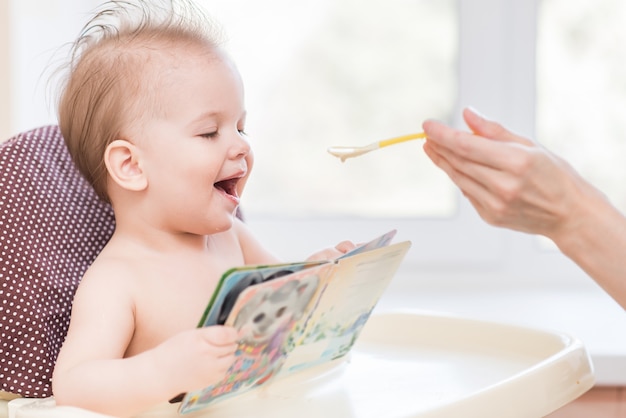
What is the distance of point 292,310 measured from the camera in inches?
28.4

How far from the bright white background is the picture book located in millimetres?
792

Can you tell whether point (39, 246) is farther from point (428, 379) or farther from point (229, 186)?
point (428, 379)

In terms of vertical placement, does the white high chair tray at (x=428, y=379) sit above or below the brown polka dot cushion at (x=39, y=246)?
below

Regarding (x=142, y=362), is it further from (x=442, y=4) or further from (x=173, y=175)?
(x=442, y=4)

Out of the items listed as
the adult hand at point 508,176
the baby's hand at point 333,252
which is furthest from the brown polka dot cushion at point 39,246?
the adult hand at point 508,176

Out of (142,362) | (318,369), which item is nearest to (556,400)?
(318,369)

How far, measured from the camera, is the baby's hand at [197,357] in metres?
0.66

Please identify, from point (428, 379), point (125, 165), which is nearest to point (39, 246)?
point (125, 165)

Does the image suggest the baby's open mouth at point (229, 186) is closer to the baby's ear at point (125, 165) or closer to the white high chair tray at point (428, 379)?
the baby's ear at point (125, 165)

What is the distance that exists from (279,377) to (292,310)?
0.13 meters

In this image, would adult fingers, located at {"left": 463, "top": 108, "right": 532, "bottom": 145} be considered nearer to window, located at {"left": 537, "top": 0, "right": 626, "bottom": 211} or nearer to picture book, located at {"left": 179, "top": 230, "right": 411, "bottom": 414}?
picture book, located at {"left": 179, "top": 230, "right": 411, "bottom": 414}

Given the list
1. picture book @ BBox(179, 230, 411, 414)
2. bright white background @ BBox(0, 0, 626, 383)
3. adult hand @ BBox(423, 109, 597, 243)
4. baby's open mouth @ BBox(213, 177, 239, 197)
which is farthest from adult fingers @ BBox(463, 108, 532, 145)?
bright white background @ BBox(0, 0, 626, 383)

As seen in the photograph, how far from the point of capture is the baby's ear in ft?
2.78

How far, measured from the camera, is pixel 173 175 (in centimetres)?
85
